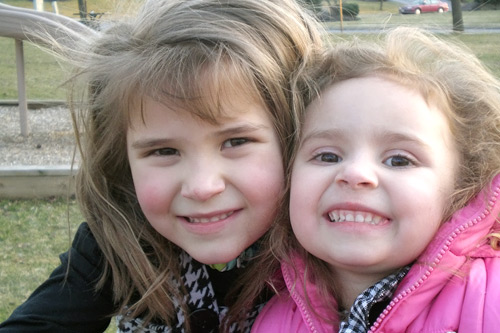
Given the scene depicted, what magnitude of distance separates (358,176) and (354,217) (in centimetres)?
11

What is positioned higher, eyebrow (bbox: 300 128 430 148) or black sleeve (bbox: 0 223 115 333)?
eyebrow (bbox: 300 128 430 148)

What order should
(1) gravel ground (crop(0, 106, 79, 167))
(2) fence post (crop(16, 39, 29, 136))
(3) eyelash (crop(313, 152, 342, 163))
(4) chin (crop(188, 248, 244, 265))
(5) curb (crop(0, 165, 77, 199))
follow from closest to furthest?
(3) eyelash (crop(313, 152, 342, 163)) < (4) chin (crop(188, 248, 244, 265)) < (5) curb (crop(0, 165, 77, 199)) < (1) gravel ground (crop(0, 106, 79, 167)) < (2) fence post (crop(16, 39, 29, 136))

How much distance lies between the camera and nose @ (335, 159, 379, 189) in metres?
1.54

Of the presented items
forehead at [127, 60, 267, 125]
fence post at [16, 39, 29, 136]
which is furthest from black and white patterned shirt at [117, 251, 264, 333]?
fence post at [16, 39, 29, 136]

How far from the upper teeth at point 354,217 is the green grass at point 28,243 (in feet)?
5.59

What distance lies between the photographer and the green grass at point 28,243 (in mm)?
3278

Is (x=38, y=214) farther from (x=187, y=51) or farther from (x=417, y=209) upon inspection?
(x=417, y=209)

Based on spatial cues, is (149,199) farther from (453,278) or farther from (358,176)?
(453,278)

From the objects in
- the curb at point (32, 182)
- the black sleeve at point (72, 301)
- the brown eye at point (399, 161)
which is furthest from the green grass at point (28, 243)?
the brown eye at point (399, 161)

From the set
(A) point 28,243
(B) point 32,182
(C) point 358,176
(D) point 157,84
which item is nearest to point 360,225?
(C) point 358,176

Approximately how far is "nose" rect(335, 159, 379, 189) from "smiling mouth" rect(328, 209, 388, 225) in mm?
68

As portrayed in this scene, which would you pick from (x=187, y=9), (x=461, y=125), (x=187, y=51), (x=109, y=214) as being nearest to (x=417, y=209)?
(x=461, y=125)

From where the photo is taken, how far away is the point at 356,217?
5.20 ft

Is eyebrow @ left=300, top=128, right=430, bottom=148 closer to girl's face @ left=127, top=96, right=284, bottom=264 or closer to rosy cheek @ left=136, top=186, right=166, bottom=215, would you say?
girl's face @ left=127, top=96, right=284, bottom=264
